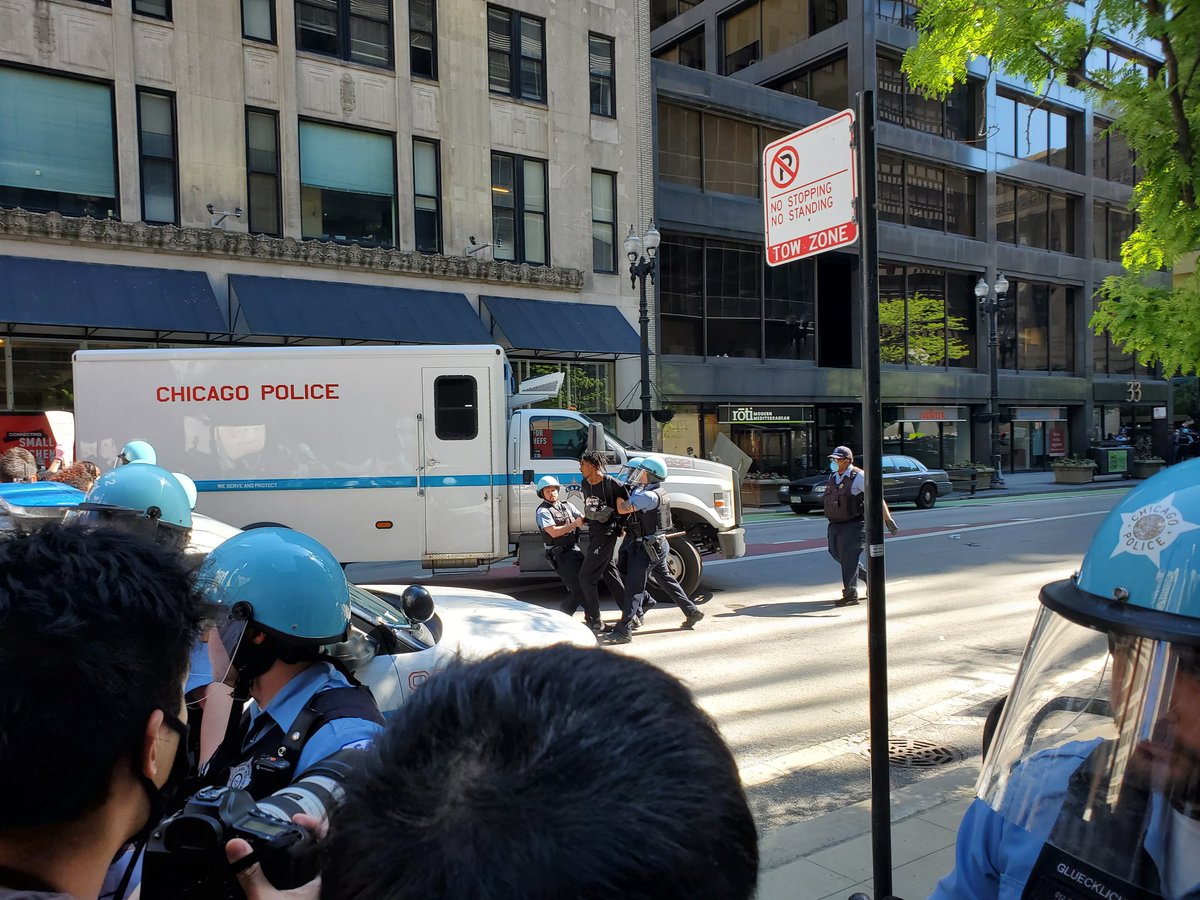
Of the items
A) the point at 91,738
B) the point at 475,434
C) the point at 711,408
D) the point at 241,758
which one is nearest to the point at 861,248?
the point at 241,758

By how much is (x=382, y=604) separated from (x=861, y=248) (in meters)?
3.39

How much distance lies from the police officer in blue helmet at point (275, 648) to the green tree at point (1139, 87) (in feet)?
13.0

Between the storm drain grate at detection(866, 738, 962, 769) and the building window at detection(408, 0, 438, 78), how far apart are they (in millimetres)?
19243

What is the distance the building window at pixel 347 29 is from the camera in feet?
61.6

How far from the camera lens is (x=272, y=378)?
36.1ft

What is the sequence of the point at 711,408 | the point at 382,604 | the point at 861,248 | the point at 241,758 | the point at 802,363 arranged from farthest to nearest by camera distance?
the point at 802,363 → the point at 711,408 → the point at 382,604 → the point at 861,248 → the point at 241,758

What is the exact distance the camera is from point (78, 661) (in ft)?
4.36

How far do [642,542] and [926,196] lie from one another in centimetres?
2976

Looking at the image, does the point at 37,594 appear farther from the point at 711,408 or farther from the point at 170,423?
the point at 711,408

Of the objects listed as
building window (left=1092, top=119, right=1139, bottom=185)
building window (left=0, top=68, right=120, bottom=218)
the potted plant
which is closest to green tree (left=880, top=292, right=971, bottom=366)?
the potted plant

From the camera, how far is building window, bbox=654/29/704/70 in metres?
35.7

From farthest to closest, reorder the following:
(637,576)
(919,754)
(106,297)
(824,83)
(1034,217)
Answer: (1034,217) < (824,83) < (106,297) < (637,576) < (919,754)

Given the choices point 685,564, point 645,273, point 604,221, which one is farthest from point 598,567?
point 604,221

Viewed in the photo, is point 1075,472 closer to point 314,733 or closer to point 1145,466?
point 1145,466
